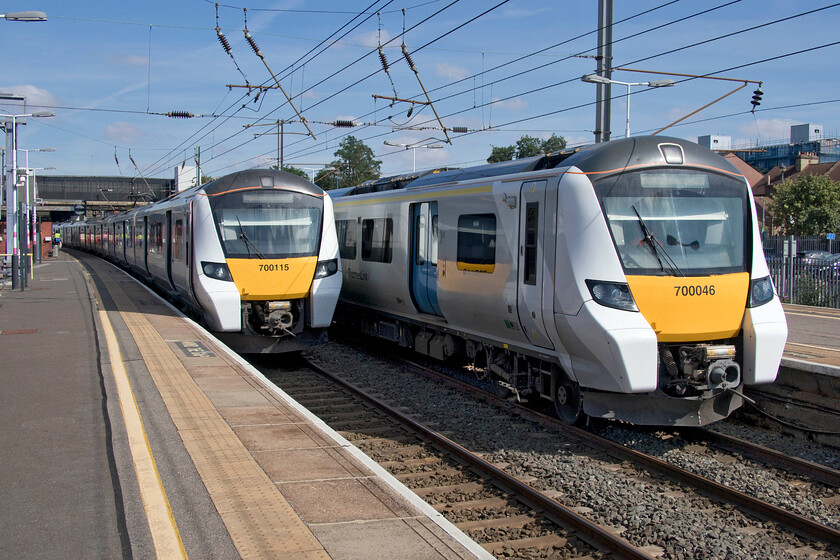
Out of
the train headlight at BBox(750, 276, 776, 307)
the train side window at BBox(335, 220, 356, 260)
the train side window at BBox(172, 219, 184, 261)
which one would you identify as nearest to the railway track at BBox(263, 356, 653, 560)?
the train headlight at BBox(750, 276, 776, 307)

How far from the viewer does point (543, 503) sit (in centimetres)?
659

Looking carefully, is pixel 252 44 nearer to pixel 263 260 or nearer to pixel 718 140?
pixel 263 260

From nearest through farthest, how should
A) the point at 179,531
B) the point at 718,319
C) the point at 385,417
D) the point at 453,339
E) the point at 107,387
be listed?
the point at 179,531 < the point at 718,319 < the point at 107,387 < the point at 385,417 < the point at 453,339

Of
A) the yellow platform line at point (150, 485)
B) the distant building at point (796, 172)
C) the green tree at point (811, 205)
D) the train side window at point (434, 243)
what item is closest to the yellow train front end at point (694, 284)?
the train side window at point (434, 243)

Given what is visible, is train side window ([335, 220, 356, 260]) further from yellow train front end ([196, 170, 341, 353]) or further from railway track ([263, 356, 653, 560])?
railway track ([263, 356, 653, 560])

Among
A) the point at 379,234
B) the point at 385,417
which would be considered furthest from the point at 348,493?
the point at 379,234

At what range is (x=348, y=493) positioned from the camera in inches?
222

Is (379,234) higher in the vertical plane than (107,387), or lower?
higher

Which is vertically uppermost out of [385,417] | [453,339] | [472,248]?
[472,248]

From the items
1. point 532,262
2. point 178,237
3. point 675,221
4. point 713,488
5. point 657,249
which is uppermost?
point 675,221

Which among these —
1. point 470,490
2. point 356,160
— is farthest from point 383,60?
point 356,160

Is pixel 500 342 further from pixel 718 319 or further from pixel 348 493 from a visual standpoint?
pixel 348 493

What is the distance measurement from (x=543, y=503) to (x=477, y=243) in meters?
4.35

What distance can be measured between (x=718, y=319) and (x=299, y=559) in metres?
5.39
